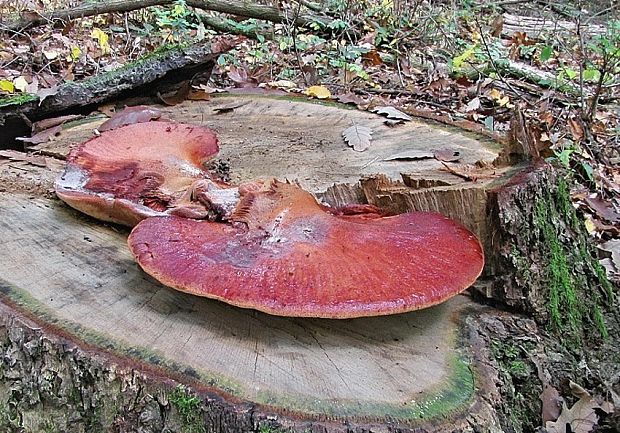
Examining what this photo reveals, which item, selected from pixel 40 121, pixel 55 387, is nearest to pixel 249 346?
pixel 55 387

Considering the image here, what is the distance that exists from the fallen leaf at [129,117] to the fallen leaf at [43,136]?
227 millimetres

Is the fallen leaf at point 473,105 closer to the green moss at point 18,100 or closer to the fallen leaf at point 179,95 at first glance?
the fallen leaf at point 179,95

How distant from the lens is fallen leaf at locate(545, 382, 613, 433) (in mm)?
1881

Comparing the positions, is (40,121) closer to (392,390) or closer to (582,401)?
(392,390)

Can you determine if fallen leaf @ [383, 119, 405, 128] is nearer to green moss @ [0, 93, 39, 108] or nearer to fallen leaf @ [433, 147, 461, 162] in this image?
fallen leaf @ [433, 147, 461, 162]

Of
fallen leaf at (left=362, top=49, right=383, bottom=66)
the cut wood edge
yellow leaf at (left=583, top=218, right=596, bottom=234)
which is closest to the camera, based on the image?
the cut wood edge

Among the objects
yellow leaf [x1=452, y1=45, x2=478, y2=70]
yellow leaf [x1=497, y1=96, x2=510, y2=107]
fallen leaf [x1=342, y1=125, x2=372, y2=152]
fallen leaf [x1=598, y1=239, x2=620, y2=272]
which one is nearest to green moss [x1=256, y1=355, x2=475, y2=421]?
fallen leaf [x1=342, y1=125, x2=372, y2=152]

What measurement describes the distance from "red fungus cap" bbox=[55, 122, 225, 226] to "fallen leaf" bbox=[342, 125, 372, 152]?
0.67 m

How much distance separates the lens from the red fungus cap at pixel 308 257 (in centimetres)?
156

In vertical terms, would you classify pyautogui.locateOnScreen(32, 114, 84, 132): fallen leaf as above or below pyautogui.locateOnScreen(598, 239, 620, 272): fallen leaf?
above

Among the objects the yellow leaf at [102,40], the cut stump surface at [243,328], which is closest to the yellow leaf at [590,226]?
the cut stump surface at [243,328]

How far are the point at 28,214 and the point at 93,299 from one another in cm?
61

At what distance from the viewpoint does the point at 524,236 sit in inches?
80.2

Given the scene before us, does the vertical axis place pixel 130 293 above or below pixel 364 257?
below
